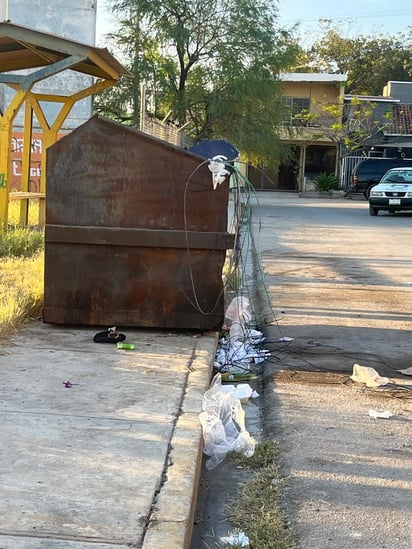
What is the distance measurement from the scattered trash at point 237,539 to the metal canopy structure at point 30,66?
7.91m

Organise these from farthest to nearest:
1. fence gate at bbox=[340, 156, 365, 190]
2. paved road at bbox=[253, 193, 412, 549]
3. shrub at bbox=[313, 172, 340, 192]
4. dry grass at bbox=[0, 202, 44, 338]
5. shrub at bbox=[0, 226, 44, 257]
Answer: fence gate at bbox=[340, 156, 365, 190] → shrub at bbox=[313, 172, 340, 192] → shrub at bbox=[0, 226, 44, 257] → dry grass at bbox=[0, 202, 44, 338] → paved road at bbox=[253, 193, 412, 549]

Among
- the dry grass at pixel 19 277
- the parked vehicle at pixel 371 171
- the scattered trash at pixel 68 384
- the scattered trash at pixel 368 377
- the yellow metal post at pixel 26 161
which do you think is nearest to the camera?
the scattered trash at pixel 68 384

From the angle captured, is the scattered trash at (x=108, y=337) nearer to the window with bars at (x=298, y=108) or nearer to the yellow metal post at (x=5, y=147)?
the yellow metal post at (x=5, y=147)

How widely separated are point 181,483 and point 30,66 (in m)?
10.5

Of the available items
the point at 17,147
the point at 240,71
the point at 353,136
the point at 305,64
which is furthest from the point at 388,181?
the point at 305,64

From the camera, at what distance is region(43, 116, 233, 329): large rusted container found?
628 cm

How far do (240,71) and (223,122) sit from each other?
7.39 feet

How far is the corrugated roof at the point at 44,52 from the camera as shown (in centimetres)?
959

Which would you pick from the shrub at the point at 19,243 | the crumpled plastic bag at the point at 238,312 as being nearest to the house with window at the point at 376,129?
Answer: the shrub at the point at 19,243

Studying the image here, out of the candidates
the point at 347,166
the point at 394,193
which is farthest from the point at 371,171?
the point at 394,193

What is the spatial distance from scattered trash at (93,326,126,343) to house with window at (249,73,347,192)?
3649 cm

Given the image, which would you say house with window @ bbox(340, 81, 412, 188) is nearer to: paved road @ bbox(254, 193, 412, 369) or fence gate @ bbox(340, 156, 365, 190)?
fence gate @ bbox(340, 156, 365, 190)

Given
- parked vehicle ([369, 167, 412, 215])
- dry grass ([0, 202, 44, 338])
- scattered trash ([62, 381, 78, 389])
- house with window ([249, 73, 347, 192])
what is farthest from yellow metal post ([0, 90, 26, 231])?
house with window ([249, 73, 347, 192])

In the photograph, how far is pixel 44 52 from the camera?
10.9 m
